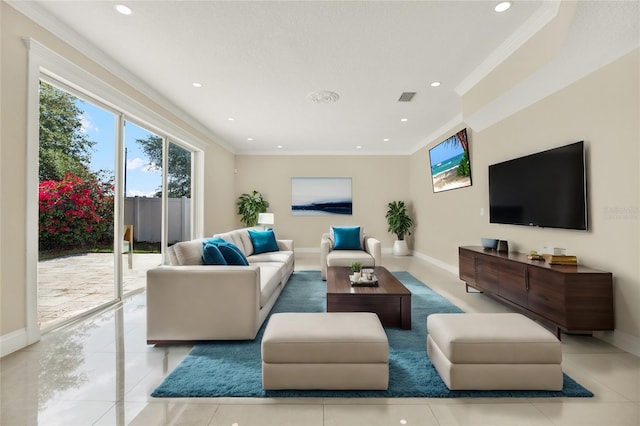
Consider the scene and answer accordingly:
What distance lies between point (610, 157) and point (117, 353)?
4.26 meters

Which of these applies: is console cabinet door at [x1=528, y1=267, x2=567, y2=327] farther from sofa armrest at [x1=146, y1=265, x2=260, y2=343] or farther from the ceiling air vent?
the ceiling air vent

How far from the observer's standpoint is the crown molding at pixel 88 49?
98.6 inches

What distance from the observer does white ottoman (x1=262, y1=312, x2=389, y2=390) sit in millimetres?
1803

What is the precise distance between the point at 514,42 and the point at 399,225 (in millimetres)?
5093

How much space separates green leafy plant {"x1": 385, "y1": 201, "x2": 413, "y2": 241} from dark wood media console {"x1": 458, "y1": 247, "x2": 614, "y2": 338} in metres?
4.39

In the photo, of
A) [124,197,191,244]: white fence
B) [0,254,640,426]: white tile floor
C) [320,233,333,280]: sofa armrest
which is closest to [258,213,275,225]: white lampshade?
[124,197,191,244]: white fence

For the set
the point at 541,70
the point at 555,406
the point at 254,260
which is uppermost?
the point at 541,70

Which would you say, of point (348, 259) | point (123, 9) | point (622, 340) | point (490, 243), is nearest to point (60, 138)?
point (123, 9)

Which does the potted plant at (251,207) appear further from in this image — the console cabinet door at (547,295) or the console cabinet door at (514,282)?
the console cabinet door at (547,295)

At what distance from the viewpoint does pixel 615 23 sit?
2.19 metres

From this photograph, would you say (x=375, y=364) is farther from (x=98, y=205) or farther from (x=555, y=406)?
(x=98, y=205)

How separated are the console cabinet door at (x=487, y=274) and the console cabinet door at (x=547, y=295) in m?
0.55

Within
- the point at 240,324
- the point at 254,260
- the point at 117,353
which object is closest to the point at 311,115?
the point at 254,260

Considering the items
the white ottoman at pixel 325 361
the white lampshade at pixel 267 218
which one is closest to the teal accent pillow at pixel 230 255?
the white ottoman at pixel 325 361
